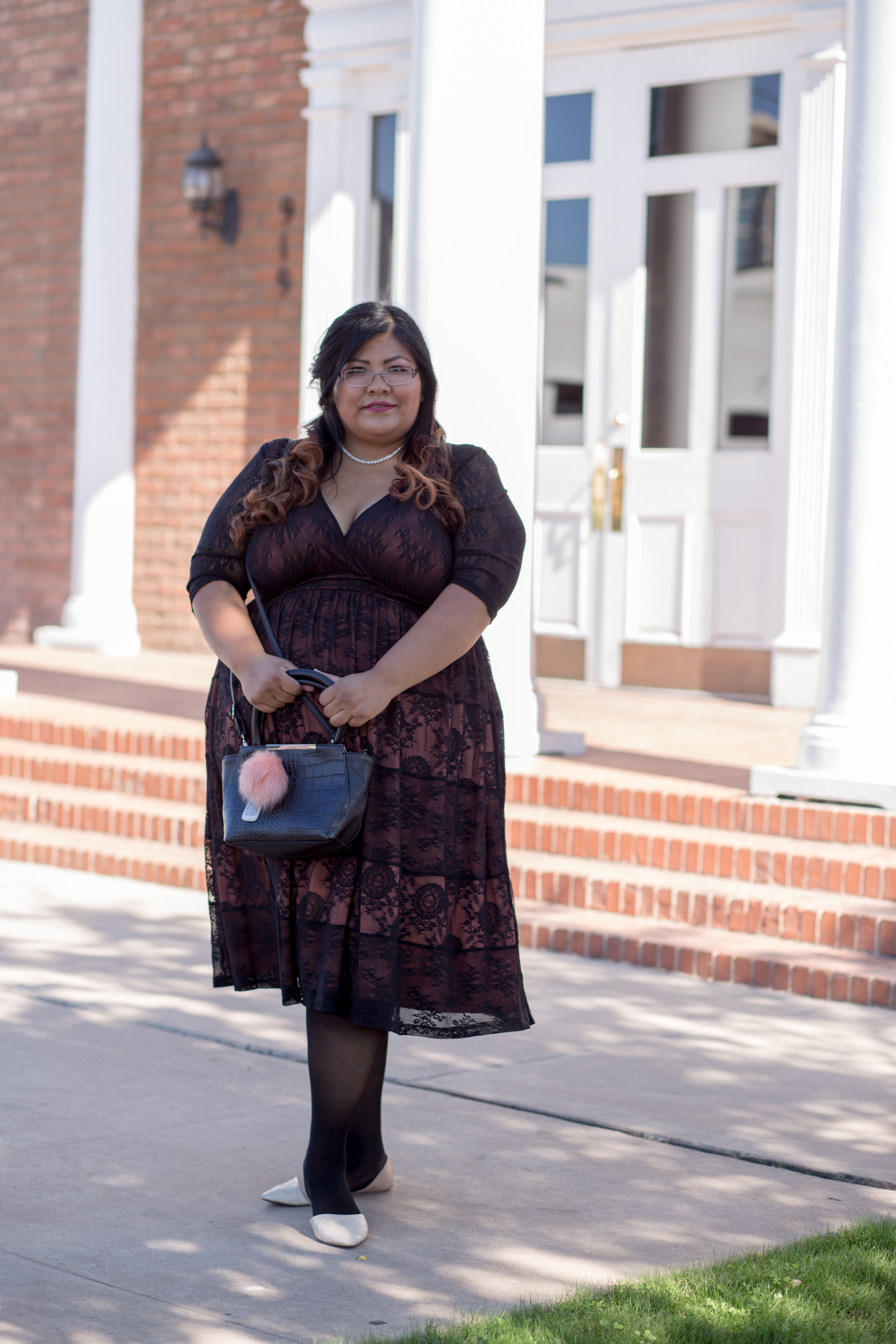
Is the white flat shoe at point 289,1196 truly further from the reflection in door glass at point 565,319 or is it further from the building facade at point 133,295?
the building facade at point 133,295

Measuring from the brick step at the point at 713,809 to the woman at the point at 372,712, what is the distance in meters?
2.64

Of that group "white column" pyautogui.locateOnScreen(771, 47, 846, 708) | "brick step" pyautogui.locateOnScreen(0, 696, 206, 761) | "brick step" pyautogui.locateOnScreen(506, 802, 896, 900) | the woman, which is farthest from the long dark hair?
"white column" pyautogui.locateOnScreen(771, 47, 846, 708)

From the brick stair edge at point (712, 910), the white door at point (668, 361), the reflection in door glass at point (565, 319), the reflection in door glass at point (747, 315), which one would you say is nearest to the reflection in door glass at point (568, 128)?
the white door at point (668, 361)

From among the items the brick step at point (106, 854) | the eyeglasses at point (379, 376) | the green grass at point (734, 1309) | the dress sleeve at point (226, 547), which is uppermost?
the eyeglasses at point (379, 376)

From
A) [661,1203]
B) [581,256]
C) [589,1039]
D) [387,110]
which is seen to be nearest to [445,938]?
[661,1203]

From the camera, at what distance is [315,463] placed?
3.26m

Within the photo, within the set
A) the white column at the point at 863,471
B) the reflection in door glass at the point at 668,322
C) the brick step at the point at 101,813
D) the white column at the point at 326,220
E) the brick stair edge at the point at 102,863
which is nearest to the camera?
the white column at the point at 863,471

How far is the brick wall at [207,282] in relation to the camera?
1007 cm

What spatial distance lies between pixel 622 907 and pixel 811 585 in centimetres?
297

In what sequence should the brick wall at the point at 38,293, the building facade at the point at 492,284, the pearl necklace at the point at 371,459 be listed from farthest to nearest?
1. the brick wall at the point at 38,293
2. the building facade at the point at 492,284
3. the pearl necklace at the point at 371,459

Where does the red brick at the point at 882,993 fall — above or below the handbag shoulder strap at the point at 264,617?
below

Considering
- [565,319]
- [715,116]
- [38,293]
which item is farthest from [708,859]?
[38,293]

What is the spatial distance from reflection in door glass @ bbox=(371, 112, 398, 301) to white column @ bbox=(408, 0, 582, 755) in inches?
132

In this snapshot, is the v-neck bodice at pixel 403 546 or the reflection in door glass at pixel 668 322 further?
the reflection in door glass at pixel 668 322
